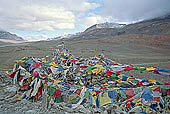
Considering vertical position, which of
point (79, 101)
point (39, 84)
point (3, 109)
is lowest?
point (3, 109)

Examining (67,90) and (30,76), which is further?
(30,76)

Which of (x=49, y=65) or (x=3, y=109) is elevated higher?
(x=49, y=65)

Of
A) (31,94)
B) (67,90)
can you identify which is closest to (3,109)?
(31,94)

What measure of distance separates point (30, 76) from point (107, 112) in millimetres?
2296

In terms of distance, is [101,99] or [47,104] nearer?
[101,99]

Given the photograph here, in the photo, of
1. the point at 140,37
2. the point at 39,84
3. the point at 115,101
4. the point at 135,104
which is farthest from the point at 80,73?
the point at 140,37

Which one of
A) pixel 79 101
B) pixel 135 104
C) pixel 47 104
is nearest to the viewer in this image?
pixel 135 104

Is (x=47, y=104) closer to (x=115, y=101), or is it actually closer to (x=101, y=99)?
(x=101, y=99)

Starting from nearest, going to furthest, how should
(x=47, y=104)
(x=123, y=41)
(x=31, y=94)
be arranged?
(x=47, y=104), (x=31, y=94), (x=123, y=41)

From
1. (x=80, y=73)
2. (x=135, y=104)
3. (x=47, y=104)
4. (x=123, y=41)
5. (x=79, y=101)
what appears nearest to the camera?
(x=135, y=104)

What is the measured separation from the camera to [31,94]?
4.11 m

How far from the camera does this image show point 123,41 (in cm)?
3108

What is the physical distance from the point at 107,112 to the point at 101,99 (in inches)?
11.4

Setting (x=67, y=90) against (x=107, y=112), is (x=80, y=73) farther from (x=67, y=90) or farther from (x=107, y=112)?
(x=107, y=112)
